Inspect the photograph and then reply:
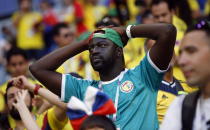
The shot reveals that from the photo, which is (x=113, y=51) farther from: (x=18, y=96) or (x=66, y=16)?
(x=66, y=16)

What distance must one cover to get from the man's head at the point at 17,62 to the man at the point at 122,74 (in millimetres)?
3534

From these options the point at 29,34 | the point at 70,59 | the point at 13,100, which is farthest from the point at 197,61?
the point at 29,34

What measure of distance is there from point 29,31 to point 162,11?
14.8 ft

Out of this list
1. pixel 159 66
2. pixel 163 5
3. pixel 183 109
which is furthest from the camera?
pixel 163 5

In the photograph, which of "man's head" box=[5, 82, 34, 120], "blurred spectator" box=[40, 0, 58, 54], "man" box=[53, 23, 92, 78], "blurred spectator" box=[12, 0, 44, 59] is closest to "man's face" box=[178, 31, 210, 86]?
"man's head" box=[5, 82, 34, 120]

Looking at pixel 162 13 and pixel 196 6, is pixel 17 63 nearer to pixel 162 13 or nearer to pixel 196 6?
pixel 162 13

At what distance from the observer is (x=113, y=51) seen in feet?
20.7

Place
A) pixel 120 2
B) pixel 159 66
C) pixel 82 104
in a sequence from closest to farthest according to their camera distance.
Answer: pixel 82 104 → pixel 159 66 → pixel 120 2

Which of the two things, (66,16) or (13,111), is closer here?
(13,111)

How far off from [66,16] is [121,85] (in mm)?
7206

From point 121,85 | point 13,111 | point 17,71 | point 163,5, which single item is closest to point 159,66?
point 121,85

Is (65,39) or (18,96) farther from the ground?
(18,96)

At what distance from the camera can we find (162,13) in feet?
30.9

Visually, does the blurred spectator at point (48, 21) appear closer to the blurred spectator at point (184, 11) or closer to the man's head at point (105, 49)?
the blurred spectator at point (184, 11)
